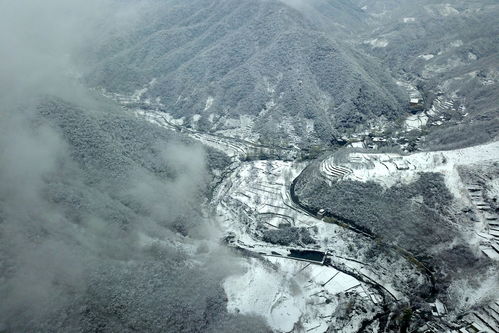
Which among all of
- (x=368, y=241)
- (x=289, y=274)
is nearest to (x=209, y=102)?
(x=368, y=241)

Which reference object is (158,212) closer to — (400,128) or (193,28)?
(400,128)

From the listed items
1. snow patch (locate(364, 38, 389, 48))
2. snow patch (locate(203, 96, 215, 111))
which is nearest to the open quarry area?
snow patch (locate(203, 96, 215, 111))

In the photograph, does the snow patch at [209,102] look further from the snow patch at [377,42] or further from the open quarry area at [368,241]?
the snow patch at [377,42]

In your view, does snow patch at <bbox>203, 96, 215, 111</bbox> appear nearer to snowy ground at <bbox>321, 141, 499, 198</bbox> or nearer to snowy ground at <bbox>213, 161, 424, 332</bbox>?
snowy ground at <bbox>213, 161, 424, 332</bbox>

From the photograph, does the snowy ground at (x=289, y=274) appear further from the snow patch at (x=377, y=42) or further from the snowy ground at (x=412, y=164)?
the snow patch at (x=377, y=42)

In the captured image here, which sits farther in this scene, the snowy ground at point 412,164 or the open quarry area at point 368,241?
the snowy ground at point 412,164

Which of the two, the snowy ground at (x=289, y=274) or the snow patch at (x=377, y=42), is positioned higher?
the snowy ground at (x=289, y=274)

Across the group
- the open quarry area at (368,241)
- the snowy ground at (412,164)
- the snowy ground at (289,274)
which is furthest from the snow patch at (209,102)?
the snowy ground at (412,164)

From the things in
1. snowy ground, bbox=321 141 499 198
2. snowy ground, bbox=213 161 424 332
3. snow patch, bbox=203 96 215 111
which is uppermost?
snowy ground, bbox=321 141 499 198

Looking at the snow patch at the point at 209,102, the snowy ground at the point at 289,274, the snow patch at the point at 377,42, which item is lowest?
the snow patch at the point at 377,42

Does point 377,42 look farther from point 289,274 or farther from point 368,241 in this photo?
point 289,274

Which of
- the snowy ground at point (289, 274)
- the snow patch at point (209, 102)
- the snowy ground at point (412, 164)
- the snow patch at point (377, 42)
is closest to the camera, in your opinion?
the snowy ground at point (289, 274)

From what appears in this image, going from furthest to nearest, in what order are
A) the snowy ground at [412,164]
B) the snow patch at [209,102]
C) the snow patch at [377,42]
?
the snow patch at [377,42]
the snow patch at [209,102]
the snowy ground at [412,164]
